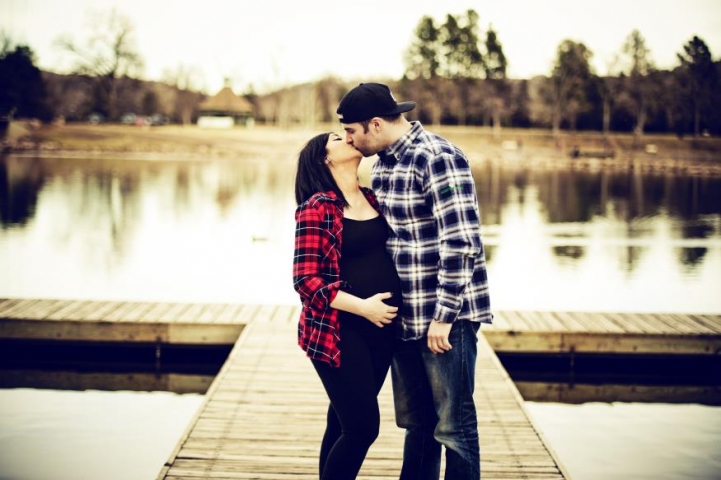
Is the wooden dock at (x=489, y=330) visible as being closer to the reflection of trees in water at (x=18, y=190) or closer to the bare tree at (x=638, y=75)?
the reflection of trees in water at (x=18, y=190)

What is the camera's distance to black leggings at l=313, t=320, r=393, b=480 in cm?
281

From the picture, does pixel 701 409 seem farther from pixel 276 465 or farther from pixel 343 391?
pixel 343 391

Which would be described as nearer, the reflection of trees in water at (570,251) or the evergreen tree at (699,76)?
the reflection of trees in water at (570,251)

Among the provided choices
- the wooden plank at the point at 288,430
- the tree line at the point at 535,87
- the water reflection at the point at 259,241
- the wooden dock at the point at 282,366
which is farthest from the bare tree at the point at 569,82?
the wooden plank at the point at 288,430

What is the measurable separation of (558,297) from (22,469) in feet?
28.4

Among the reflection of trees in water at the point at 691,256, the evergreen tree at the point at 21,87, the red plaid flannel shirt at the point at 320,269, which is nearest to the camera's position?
the red plaid flannel shirt at the point at 320,269

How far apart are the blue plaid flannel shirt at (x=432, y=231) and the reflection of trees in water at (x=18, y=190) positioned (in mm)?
16569

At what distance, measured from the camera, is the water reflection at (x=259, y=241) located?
11.5m

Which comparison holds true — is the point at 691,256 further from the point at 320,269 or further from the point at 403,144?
the point at 320,269

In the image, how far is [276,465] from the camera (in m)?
4.02

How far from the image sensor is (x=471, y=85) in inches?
2744

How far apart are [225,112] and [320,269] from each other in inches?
2802

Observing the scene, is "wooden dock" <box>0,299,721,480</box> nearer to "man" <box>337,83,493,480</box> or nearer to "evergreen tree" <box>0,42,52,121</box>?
"man" <box>337,83,493,480</box>

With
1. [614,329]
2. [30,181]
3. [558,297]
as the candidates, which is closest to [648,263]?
[558,297]
